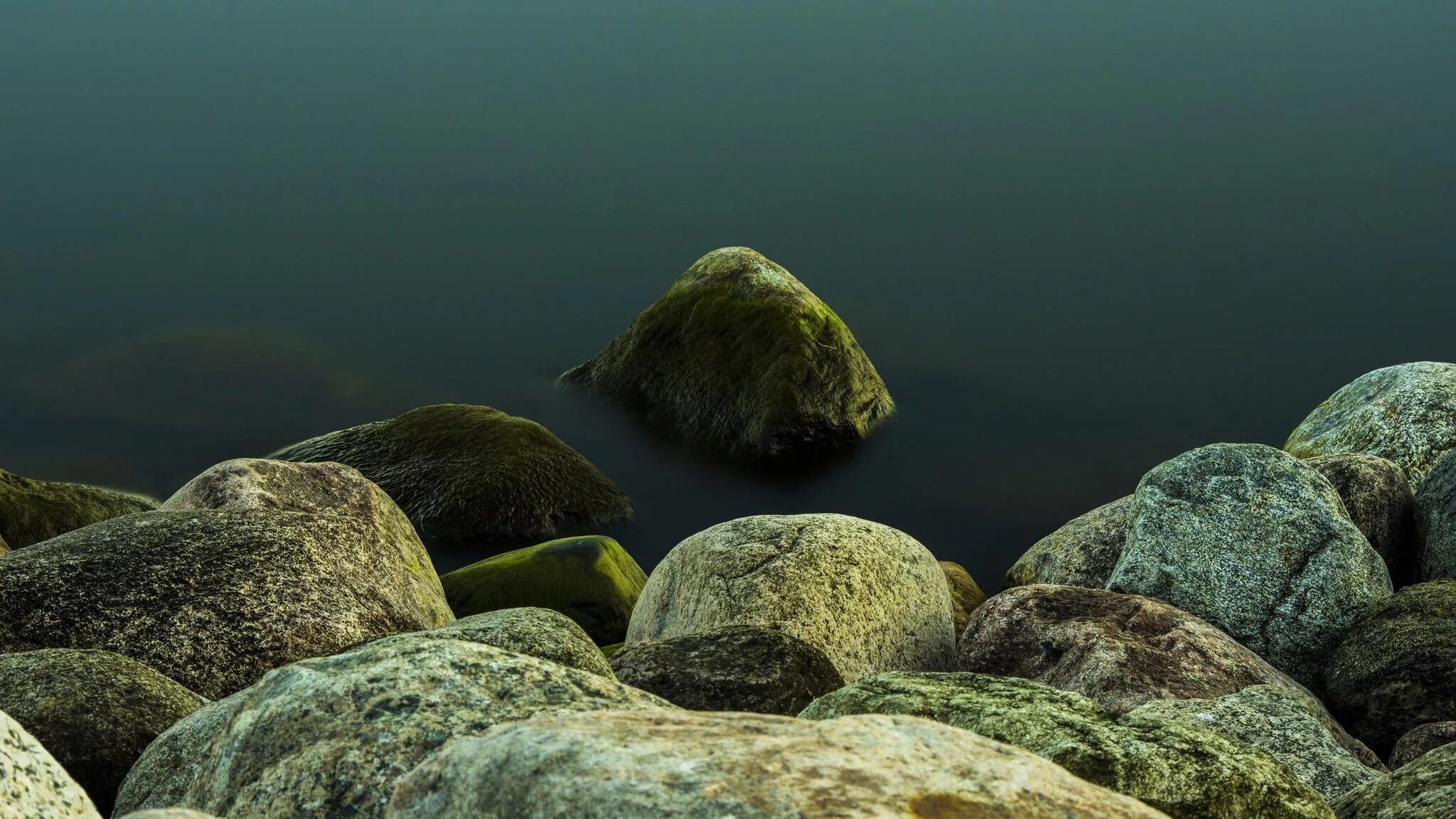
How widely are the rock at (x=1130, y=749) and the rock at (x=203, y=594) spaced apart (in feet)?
18.1

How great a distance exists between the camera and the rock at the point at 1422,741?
38.6 feet

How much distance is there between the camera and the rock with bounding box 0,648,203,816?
352 inches

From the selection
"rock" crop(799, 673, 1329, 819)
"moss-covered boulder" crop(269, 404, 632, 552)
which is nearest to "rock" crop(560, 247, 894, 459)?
"moss-covered boulder" crop(269, 404, 632, 552)

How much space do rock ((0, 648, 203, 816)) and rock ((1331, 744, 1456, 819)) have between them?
7.46 m

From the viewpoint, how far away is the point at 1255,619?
53.0 feet

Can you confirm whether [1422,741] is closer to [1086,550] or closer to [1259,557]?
[1259,557]

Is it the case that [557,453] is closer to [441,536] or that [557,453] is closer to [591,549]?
[441,536]

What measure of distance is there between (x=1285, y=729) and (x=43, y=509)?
18.3 meters

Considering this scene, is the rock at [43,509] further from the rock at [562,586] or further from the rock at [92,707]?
the rock at [92,707]

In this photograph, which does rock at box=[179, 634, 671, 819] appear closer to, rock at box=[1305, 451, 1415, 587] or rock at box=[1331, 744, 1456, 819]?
rock at box=[1331, 744, 1456, 819]

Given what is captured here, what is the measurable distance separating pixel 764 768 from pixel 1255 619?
42.6 ft

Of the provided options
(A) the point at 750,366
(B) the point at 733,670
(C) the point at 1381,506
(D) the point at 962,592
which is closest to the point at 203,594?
(B) the point at 733,670

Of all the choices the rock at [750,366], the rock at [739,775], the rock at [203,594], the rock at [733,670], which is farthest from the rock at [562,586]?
the rock at [739,775]

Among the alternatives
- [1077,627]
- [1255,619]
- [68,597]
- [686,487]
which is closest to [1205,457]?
[1255,619]
